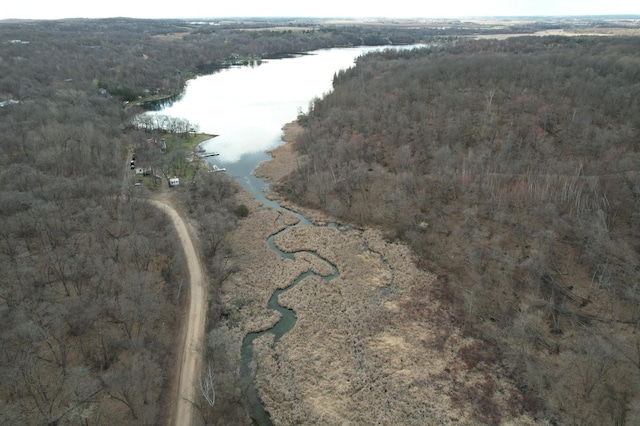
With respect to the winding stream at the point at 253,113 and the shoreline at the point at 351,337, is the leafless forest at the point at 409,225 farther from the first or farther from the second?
the winding stream at the point at 253,113

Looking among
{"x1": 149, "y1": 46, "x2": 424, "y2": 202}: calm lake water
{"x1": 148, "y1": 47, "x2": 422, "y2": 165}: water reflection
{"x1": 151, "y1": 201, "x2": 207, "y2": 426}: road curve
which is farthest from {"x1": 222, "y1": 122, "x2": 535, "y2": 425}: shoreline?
{"x1": 148, "y1": 47, "x2": 422, "y2": 165}: water reflection

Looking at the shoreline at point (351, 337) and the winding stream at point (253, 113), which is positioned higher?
the winding stream at point (253, 113)

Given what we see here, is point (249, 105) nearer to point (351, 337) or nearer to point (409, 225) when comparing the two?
point (409, 225)

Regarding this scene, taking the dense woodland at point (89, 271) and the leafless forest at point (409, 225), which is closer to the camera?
the dense woodland at point (89, 271)

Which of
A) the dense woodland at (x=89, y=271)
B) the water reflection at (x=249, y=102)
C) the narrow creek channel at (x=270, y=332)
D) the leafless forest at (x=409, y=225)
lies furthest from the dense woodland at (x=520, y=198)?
the dense woodland at (x=89, y=271)

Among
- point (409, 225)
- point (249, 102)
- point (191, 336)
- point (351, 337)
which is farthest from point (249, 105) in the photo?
point (351, 337)

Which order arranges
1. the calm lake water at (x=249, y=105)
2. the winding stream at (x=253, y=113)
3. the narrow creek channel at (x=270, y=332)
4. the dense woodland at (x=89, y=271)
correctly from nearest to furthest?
1. the dense woodland at (x=89, y=271)
2. the narrow creek channel at (x=270, y=332)
3. the winding stream at (x=253, y=113)
4. the calm lake water at (x=249, y=105)
